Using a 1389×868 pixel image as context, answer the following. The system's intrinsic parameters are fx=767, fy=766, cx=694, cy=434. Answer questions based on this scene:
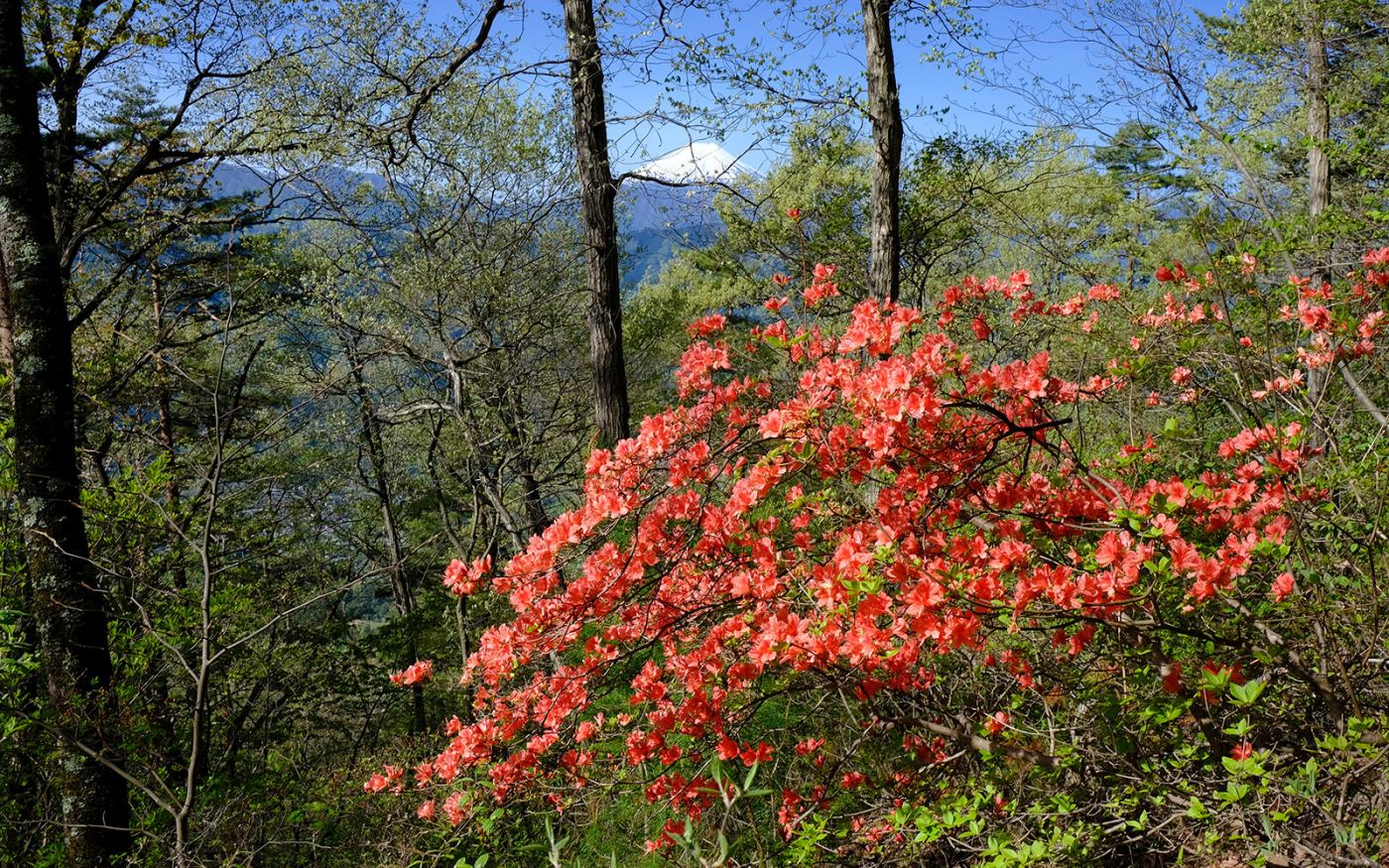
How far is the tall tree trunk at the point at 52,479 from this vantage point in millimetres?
3412

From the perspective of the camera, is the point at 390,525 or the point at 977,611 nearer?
the point at 977,611

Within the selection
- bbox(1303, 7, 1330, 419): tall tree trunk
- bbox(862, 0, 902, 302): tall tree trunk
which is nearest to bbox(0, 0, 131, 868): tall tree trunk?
bbox(862, 0, 902, 302): tall tree trunk

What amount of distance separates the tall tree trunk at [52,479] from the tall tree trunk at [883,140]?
4.51m

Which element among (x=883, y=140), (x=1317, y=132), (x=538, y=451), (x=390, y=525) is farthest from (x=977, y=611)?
(x=390, y=525)

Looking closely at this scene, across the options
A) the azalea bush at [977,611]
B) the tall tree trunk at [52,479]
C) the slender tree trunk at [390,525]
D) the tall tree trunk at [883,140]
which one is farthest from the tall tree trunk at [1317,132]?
the slender tree trunk at [390,525]

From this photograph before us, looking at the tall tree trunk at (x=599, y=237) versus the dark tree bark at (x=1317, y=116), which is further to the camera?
the dark tree bark at (x=1317, y=116)

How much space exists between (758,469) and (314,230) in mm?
12923

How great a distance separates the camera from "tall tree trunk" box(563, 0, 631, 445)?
18.5ft

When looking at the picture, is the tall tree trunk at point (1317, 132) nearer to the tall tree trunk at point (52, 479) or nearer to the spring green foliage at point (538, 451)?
the spring green foliage at point (538, 451)

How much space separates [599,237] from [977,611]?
448 cm

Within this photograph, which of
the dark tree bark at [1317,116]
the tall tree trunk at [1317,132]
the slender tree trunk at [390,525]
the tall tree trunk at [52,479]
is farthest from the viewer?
the slender tree trunk at [390,525]

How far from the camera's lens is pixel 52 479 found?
3.54m

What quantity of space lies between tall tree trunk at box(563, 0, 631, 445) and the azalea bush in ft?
7.40

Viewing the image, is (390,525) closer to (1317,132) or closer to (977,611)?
(977,611)
